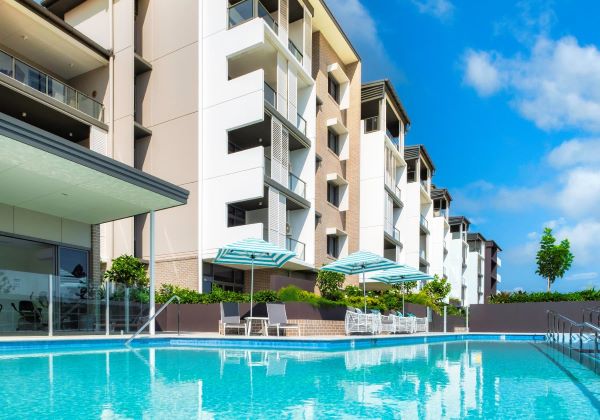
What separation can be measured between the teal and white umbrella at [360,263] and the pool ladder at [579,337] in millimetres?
5255

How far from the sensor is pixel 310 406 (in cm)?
533

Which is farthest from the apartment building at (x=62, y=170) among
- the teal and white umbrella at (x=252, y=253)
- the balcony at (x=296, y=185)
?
the balcony at (x=296, y=185)

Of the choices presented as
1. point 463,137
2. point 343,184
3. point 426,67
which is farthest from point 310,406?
point 463,137

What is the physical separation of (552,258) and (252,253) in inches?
1606

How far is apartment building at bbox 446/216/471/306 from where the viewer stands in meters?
48.3

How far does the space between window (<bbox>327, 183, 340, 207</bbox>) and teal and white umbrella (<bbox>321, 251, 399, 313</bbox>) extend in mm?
9528

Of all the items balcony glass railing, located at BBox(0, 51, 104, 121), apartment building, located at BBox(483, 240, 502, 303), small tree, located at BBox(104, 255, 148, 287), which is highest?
balcony glass railing, located at BBox(0, 51, 104, 121)

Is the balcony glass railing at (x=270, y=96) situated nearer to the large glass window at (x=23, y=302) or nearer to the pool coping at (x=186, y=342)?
the pool coping at (x=186, y=342)

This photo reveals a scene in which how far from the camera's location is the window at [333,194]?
27028 millimetres

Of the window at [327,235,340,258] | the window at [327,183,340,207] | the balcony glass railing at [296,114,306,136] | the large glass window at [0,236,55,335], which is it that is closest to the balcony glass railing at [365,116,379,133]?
the window at [327,183,340,207]

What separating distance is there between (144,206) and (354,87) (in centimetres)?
1763

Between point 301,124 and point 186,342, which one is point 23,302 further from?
point 301,124

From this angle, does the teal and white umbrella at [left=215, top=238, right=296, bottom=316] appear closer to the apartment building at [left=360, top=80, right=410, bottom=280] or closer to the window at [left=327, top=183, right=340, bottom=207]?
the window at [left=327, top=183, right=340, bottom=207]

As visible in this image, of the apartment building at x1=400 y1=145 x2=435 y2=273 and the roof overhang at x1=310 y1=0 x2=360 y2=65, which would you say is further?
the apartment building at x1=400 y1=145 x2=435 y2=273
